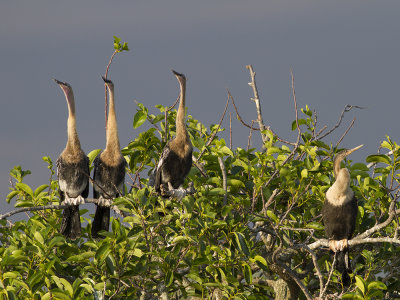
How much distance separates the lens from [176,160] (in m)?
8.70

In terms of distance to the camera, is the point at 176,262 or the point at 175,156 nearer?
the point at 176,262

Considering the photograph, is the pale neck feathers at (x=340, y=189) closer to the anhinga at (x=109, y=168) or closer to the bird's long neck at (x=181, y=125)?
the bird's long neck at (x=181, y=125)

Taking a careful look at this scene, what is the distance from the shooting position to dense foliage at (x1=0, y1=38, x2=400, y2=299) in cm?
633

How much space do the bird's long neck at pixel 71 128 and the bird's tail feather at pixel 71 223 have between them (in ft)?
2.74

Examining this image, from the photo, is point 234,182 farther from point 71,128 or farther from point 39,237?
point 71,128

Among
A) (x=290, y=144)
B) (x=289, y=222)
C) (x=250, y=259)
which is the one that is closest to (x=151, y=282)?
(x=250, y=259)

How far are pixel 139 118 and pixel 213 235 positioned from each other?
6.99 feet

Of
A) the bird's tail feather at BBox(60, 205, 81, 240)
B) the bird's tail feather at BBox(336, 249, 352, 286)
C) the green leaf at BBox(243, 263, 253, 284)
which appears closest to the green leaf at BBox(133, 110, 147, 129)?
the bird's tail feather at BBox(60, 205, 81, 240)

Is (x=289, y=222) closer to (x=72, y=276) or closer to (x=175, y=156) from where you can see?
(x=175, y=156)

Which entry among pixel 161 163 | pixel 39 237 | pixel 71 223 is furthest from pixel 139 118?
pixel 39 237

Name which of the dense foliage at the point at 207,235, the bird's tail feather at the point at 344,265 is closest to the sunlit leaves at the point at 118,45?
the dense foliage at the point at 207,235

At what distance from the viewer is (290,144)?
803 centimetres

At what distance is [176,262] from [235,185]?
1.46 metres

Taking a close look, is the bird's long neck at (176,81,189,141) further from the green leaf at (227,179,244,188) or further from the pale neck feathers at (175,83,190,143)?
the green leaf at (227,179,244,188)
